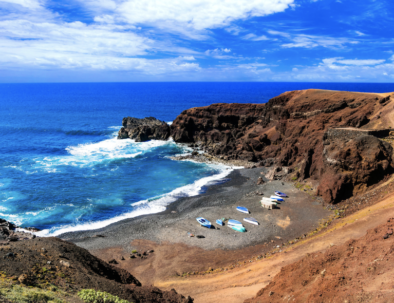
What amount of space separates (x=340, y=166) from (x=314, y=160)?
7.71m

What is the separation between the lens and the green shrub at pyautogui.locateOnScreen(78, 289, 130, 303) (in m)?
12.4

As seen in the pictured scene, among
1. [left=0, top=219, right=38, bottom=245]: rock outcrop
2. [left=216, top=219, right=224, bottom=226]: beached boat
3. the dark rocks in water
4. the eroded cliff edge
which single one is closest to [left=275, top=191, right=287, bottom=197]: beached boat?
the eroded cliff edge

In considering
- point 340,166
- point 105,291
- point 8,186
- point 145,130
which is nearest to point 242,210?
point 340,166

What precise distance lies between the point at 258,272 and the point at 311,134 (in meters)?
38.2

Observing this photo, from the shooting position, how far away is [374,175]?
115 ft

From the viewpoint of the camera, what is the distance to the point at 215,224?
35.2 metres

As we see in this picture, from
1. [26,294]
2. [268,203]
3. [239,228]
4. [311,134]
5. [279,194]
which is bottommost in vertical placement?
[239,228]

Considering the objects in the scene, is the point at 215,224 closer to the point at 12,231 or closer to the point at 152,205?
the point at 152,205

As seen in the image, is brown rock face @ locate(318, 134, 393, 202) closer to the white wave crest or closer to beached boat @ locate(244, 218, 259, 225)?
beached boat @ locate(244, 218, 259, 225)

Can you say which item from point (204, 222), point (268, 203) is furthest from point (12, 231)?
point (268, 203)

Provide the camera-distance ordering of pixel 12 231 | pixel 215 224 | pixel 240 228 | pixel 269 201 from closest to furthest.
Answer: pixel 12 231 → pixel 240 228 → pixel 215 224 → pixel 269 201

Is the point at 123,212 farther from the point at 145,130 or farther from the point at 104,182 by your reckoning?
the point at 145,130

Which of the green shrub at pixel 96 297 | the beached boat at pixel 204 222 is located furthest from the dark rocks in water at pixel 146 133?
the green shrub at pixel 96 297

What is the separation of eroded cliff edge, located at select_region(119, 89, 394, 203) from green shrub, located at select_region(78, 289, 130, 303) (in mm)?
32322
